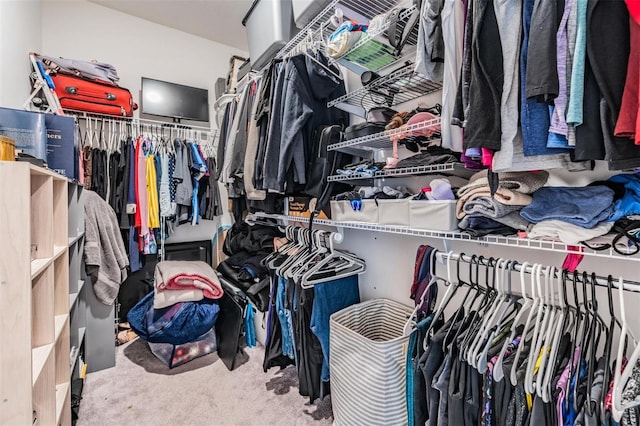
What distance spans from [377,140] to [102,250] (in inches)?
80.6

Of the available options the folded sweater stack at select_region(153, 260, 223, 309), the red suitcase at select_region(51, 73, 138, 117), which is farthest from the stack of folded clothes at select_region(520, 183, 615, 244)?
the red suitcase at select_region(51, 73, 138, 117)

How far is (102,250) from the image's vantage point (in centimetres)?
227

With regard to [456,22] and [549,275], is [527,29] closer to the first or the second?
[456,22]

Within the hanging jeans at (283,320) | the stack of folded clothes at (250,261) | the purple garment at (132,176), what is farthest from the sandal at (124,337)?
the hanging jeans at (283,320)

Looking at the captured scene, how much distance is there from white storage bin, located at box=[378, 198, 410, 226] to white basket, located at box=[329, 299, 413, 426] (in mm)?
452

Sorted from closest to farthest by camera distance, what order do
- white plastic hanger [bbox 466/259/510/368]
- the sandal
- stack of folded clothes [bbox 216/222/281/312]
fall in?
white plastic hanger [bbox 466/259/510/368] → stack of folded clothes [bbox 216/222/281/312] → the sandal

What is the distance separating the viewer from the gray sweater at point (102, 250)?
2.12m

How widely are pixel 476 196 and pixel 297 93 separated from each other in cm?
108

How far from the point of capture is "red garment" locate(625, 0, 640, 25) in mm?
613

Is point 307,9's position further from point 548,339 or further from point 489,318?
point 548,339

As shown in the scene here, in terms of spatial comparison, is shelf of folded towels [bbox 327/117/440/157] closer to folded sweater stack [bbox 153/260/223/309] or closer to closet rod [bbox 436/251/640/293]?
closet rod [bbox 436/251/640/293]

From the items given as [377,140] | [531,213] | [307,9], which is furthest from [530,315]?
[307,9]

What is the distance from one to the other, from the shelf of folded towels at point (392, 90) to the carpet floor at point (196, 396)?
1684mm

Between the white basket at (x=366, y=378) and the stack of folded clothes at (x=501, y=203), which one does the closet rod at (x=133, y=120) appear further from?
the stack of folded clothes at (x=501, y=203)
